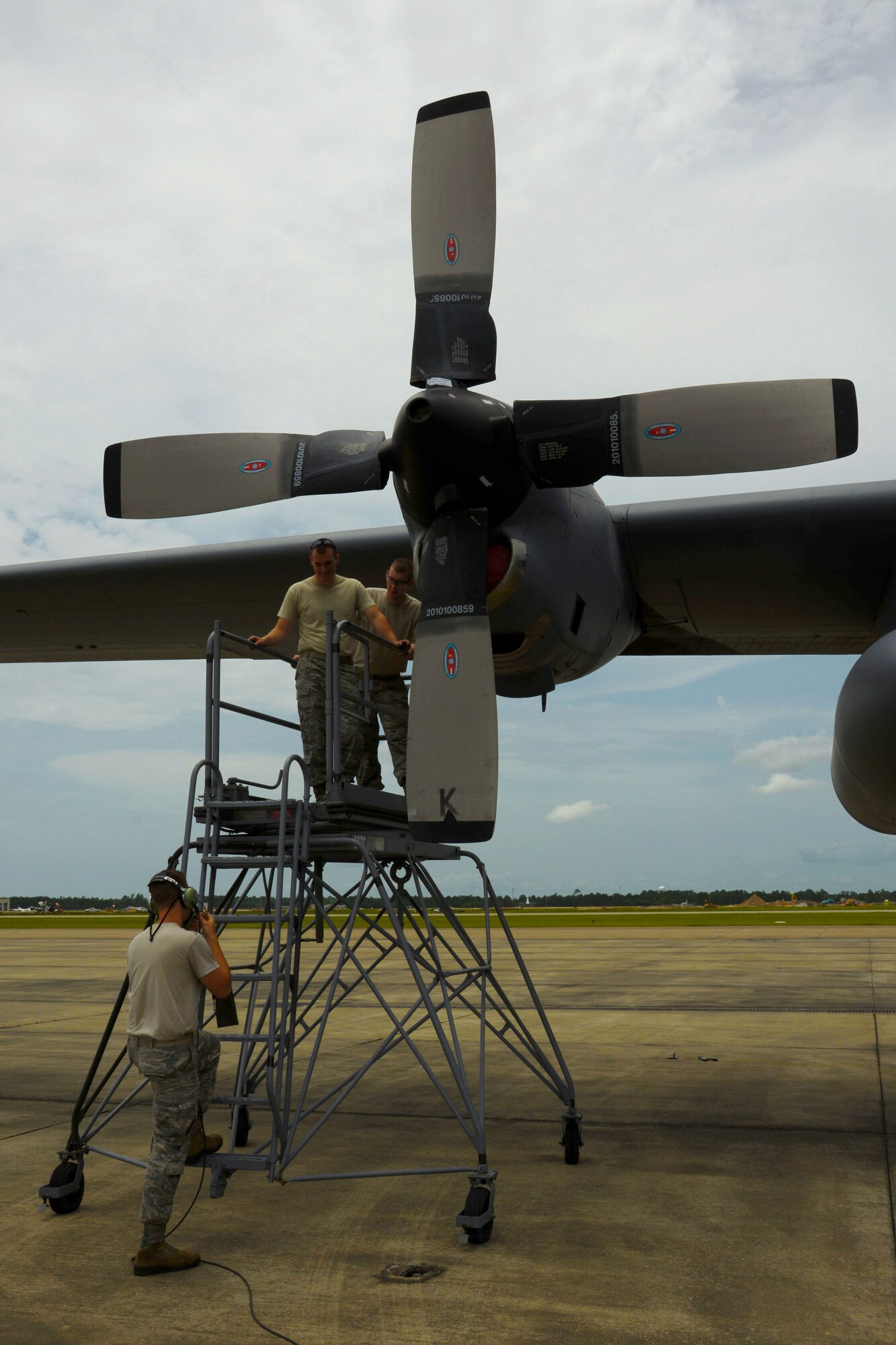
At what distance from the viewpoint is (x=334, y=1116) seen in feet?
22.6

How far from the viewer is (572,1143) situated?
18.6ft

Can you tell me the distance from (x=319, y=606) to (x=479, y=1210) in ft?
10.6

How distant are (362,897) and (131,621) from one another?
7.72 m

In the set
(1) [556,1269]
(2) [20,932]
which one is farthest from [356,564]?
(2) [20,932]

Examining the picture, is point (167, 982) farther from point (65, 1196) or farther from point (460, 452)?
point (460, 452)

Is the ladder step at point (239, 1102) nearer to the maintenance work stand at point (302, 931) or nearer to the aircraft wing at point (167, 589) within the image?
the maintenance work stand at point (302, 931)

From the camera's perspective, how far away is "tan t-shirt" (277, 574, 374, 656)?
20.2 feet

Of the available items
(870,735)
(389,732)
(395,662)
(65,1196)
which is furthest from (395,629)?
(65,1196)

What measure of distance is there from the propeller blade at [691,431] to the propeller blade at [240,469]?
115 cm

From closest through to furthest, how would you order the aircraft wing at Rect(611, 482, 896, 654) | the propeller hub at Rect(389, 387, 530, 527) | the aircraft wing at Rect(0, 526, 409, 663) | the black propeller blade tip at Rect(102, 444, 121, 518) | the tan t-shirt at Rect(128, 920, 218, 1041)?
the tan t-shirt at Rect(128, 920, 218, 1041) → the propeller hub at Rect(389, 387, 530, 527) → the black propeller blade tip at Rect(102, 444, 121, 518) → the aircraft wing at Rect(611, 482, 896, 654) → the aircraft wing at Rect(0, 526, 409, 663)

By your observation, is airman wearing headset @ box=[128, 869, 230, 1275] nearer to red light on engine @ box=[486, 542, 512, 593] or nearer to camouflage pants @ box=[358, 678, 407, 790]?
camouflage pants @ box=[358, 678, 407, 790]

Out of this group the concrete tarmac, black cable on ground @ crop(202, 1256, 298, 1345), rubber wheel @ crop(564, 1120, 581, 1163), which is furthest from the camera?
rubber wheel @ crop(564, 1120, 581, 1163)

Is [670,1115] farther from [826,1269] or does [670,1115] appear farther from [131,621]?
[131,621]

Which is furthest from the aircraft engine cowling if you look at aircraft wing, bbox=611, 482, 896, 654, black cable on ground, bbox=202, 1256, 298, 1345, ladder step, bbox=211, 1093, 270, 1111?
black cable on ground, bbox=202, 1256, 298, 1345
